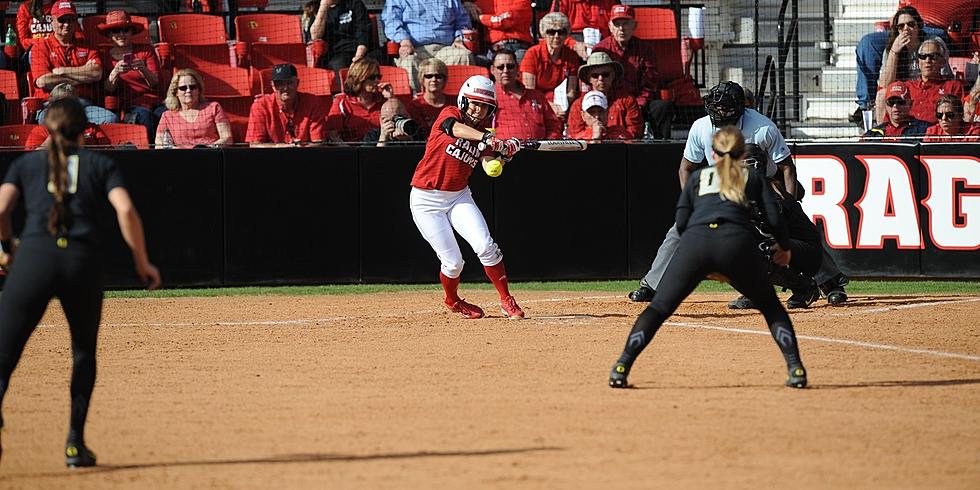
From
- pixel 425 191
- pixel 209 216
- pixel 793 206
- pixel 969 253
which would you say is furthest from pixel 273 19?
pixel 969 253

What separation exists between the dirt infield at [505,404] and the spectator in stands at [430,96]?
3.53 m

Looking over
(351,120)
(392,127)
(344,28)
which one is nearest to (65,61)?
(344,28)

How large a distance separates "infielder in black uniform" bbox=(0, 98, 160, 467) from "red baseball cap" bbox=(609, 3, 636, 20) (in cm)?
1072

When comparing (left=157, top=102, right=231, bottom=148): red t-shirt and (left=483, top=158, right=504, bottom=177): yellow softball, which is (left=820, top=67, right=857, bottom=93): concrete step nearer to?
(left=483, top=158, right=504, bottom=177): yellow softball

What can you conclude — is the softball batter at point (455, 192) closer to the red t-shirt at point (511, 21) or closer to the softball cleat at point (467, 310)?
the softball cleat at point (467, 310)

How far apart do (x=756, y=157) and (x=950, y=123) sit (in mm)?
4330

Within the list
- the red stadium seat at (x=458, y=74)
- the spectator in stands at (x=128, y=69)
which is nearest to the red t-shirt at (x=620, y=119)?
the red stadium seat at (x=458, y=74)

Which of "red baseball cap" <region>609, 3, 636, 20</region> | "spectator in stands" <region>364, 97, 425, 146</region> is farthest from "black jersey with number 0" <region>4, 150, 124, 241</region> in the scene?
"red baseball cap" <region>609, 3, 636, 20</region>

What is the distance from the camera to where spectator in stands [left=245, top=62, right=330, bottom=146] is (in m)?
14.5

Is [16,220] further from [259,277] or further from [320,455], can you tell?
Answer: [320,455]

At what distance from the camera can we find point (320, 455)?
6.30 meters

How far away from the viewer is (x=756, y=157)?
11047 mm

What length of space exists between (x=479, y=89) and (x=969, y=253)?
6.59 metres

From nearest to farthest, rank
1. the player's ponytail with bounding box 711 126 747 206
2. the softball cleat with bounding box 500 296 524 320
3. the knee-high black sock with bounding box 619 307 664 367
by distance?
the player's ponytail with bounding box 711 126 747 206, the knee-high black sock with bounding box 619 307 664 367, the softball cleat with bounding box 500 296 524 320
